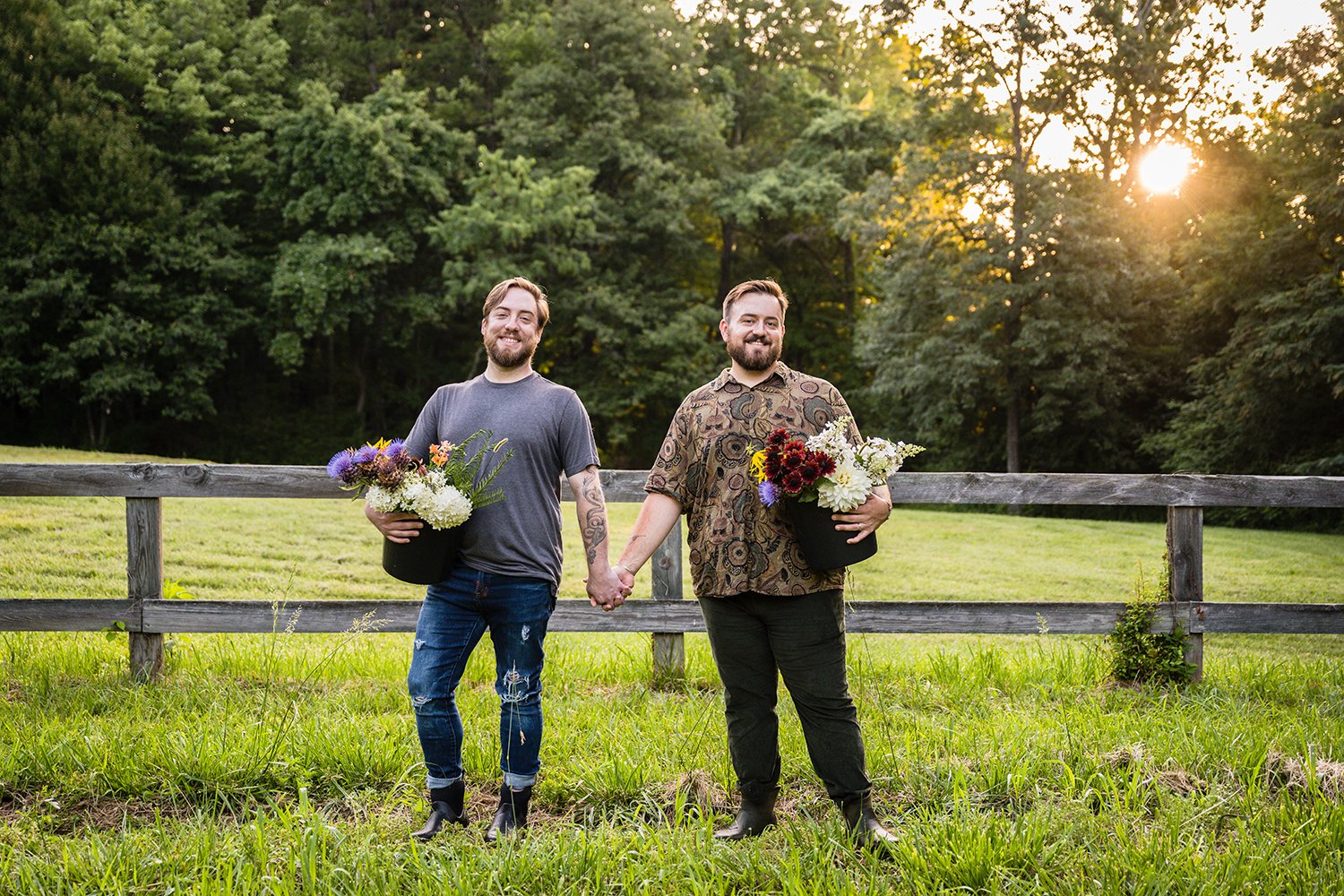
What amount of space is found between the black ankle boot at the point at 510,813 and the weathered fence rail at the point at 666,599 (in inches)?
72.1

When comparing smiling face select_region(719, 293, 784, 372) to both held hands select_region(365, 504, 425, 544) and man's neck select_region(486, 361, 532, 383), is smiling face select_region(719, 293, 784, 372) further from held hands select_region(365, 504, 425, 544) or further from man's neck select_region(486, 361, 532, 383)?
held hands select_region(365, 504, 425, 544)

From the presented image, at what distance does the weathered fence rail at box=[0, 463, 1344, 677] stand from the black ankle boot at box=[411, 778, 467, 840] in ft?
5.82

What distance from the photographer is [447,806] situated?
3557mm

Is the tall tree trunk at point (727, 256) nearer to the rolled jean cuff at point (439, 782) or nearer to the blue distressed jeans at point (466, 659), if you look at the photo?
the blue distressed jeans at point (466, 659)

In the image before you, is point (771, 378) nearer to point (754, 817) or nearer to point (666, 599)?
point (754, 817)

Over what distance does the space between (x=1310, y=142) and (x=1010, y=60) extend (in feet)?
24.6

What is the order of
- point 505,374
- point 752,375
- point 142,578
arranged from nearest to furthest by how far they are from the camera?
1. point 752,375
2. point 505,374
3. point 142,578

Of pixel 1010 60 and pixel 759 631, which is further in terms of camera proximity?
pixel 1010 60

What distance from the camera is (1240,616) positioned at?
18.1ft

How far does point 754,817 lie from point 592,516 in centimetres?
125

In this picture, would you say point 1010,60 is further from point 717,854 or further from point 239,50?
point 717,854

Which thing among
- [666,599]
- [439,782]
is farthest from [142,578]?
[666,599]

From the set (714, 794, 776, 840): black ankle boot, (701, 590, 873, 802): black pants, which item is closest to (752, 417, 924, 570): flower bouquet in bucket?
(701, 590, 873, 802): black pants

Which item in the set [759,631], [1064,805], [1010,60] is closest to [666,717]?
[759,631]
